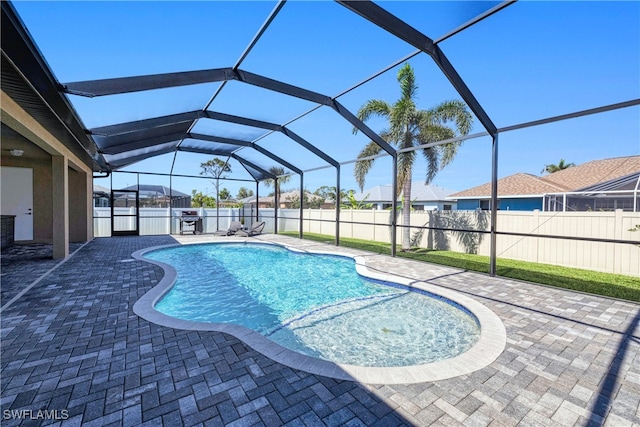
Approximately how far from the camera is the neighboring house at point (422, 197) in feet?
84.9

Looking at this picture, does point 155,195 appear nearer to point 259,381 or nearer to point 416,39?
point 416,39

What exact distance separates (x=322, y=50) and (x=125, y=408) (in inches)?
216

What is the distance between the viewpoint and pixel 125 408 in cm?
190

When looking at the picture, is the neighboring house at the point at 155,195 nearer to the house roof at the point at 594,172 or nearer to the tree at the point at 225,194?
the house roof at the point at 594,172

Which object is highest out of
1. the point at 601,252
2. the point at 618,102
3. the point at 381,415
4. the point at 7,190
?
the point at 618,102

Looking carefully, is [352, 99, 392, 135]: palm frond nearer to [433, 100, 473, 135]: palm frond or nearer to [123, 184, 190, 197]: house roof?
[433, 100, 473, 135]: palm frond

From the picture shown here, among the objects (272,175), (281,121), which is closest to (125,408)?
(281,121)

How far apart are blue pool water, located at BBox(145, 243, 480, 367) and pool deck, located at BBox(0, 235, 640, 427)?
853 millimetres

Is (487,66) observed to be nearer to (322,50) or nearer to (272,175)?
(322,50)

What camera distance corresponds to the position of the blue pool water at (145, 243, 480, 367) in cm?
345

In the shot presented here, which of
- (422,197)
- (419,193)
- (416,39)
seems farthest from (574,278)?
(419,193)

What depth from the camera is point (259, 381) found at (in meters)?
2.21

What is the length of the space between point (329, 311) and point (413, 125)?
8068mm

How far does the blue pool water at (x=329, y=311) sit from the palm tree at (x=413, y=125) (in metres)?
4.45
